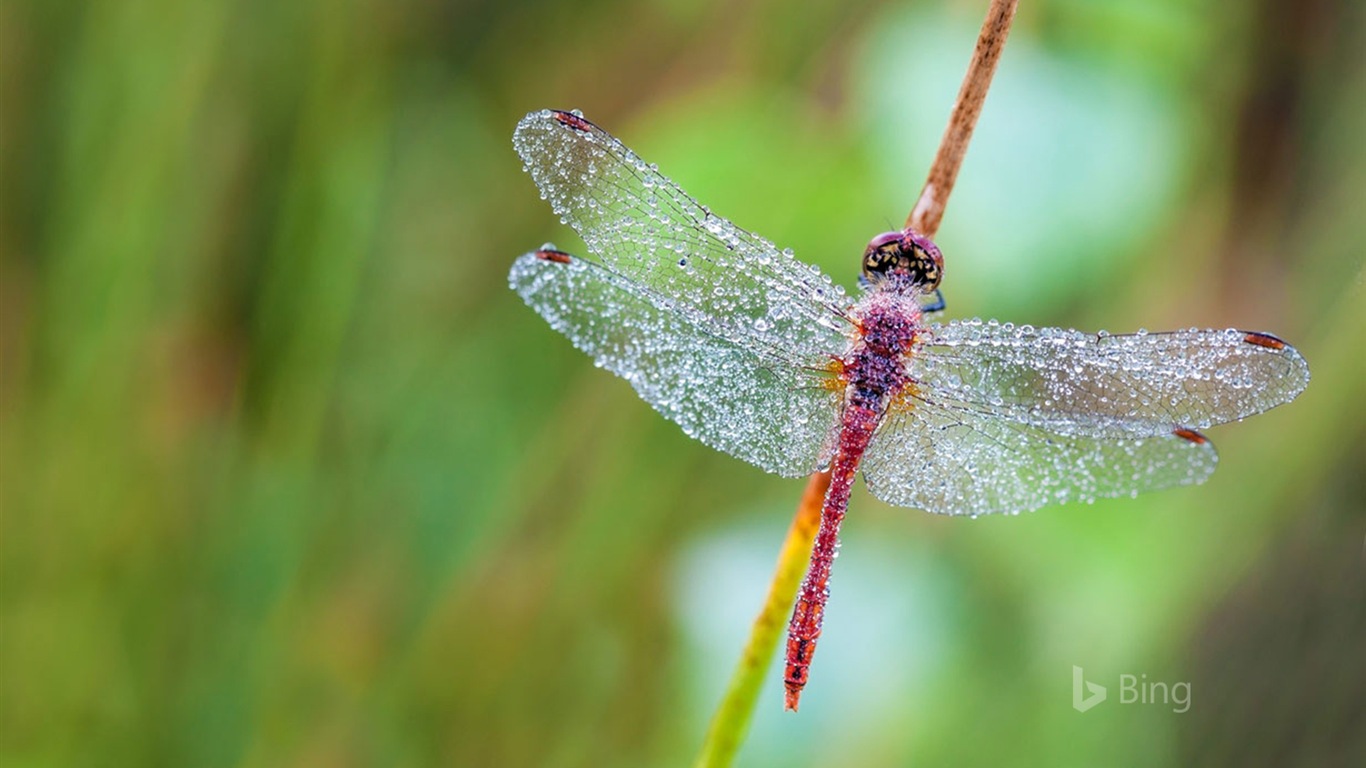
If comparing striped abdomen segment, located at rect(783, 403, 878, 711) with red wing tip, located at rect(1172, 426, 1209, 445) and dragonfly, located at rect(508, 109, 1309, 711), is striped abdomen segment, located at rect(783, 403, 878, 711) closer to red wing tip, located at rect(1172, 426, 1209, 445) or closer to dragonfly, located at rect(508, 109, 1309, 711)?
dragonfly, located at rect(508, 109, 1309, 711)

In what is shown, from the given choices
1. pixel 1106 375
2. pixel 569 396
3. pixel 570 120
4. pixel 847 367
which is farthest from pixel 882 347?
pixel 569 396

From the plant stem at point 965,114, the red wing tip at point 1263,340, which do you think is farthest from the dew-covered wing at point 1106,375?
the plant stem at point 965,114

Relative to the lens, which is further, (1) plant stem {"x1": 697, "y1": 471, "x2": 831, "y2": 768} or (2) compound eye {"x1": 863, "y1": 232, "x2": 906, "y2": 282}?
(2) compound eye {"x1": 863, "y1": 232, "x2": 906, "y2": 282}

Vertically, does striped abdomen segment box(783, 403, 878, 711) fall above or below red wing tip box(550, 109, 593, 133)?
below

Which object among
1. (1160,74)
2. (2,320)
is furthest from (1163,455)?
(2,320)

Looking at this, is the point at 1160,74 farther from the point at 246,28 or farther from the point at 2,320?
the point at 2,320

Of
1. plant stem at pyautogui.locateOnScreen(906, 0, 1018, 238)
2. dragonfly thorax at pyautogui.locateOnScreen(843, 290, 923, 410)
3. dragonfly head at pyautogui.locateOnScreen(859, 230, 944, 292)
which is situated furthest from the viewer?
dragonfly thorax at pyautogui.locateOnScreen(843, 290, 923, 410)

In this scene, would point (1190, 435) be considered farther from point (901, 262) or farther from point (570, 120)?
point (570, 120)

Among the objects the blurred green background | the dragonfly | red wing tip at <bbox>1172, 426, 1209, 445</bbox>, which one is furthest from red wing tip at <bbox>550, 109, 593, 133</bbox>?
red wing tip at <bbox>1172, 426, 1209, 445</bbox>
